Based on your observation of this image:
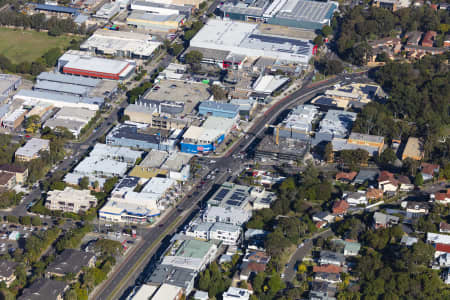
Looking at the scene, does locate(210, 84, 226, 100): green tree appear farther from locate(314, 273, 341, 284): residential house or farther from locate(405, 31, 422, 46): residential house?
locate(314, 273, 341, 284): residential house

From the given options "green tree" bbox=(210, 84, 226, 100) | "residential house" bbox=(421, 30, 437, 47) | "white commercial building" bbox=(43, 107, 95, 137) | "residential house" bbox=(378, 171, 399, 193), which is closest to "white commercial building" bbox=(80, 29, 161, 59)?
"green tree" bbox=(210, 84, 226, 100)

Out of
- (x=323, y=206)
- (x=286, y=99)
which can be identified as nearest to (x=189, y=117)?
(x=286, y=99)

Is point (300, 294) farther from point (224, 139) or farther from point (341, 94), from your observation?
point (341, 94)

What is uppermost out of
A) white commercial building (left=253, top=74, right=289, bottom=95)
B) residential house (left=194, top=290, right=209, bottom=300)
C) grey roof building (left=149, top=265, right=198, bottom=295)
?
white commercial building (left=253, top=74, right=289, bottom=95)

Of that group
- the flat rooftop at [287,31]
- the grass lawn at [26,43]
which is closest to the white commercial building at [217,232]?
the flat rooftop at [287,31]

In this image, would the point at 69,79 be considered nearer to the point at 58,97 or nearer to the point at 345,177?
the point at 58,97

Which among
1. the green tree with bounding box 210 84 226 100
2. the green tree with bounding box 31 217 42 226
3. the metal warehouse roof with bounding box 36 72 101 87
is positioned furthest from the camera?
the metal warehouse roof with bounding box 36 72 101 87

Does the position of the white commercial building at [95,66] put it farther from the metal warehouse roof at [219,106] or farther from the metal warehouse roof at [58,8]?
the metal warehouse roof at [58,8]
